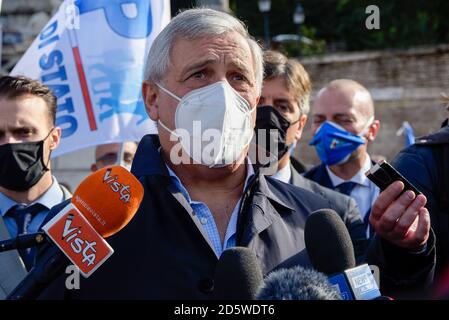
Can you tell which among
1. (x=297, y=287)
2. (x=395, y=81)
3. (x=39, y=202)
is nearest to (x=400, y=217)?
(x=297, y=287)

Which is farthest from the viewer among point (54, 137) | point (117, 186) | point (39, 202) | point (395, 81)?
point (395, 81)

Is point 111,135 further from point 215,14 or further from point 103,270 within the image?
point 103,270

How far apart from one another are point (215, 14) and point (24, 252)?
1.16 meters

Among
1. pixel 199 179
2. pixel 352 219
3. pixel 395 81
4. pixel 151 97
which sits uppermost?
pixel 151 97

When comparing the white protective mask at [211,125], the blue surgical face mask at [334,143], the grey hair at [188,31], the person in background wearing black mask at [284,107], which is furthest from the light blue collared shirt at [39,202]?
the blue surgical face mask at [334,143]

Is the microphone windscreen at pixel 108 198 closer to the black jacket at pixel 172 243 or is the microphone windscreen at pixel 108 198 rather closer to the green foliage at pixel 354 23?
the black jacket at pixel 172 243

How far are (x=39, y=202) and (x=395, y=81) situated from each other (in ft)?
55.0

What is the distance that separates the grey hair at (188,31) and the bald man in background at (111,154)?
2.43m

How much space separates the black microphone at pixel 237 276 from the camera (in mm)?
1796

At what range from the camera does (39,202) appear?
12.0 feet

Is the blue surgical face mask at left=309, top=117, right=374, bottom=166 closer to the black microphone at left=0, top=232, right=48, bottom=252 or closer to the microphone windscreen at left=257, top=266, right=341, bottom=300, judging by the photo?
the black microphone at left=0, top=232, right=48, bottom=252

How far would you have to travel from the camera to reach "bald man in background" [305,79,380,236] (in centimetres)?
504

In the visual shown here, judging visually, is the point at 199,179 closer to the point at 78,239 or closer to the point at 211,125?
the point at 211,125

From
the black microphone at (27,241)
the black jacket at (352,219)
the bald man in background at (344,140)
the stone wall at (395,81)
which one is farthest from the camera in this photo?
the stone wall at (395,81)
